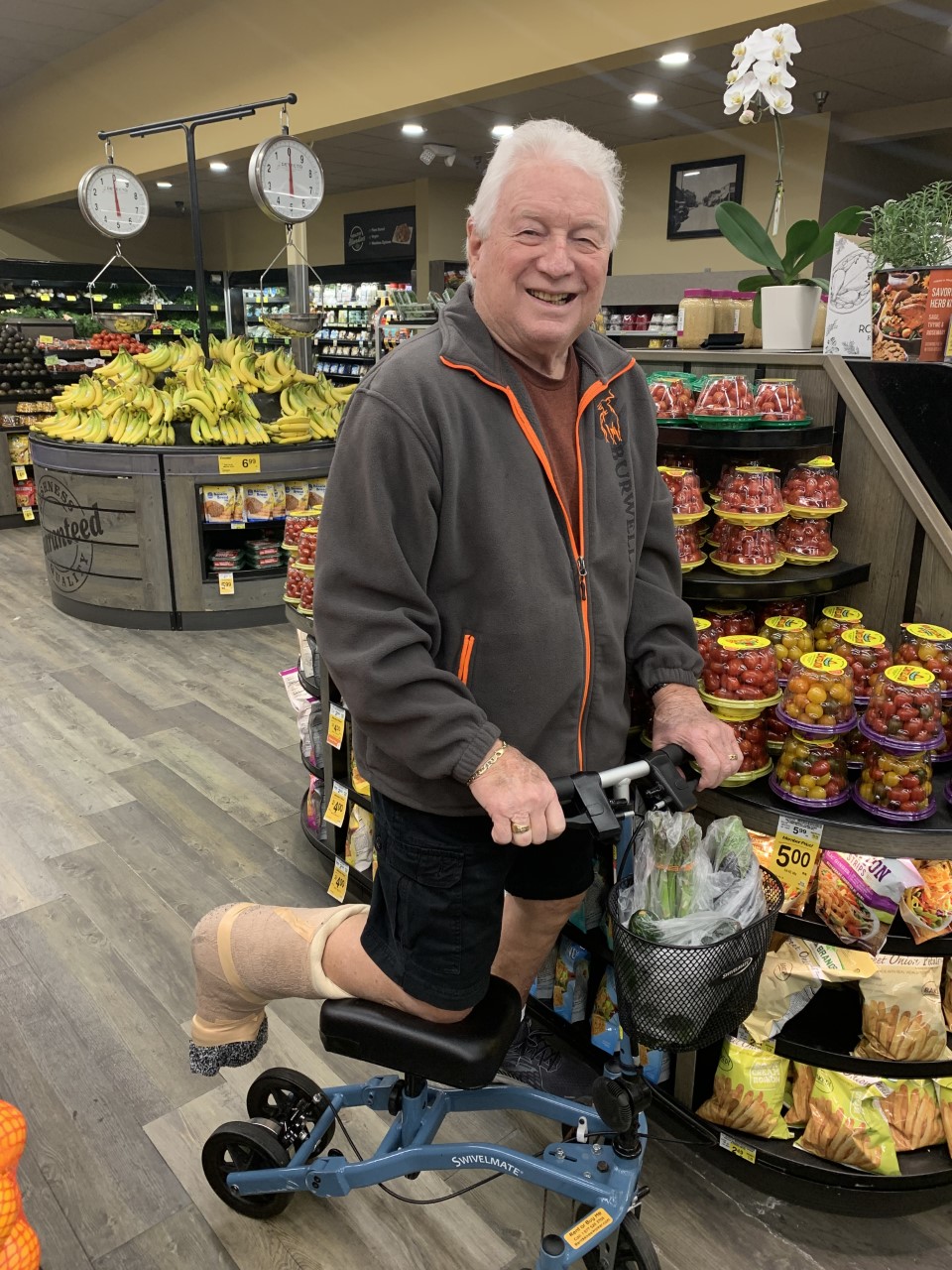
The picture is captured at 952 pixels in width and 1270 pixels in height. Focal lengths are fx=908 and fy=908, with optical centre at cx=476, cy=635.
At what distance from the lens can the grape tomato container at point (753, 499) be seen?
2006 mm

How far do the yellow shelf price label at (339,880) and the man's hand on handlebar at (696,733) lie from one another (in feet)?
4.52

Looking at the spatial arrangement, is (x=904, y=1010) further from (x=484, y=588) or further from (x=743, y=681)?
(x=484, y=588)

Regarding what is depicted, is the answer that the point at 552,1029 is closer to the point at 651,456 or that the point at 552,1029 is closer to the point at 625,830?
the point at 625,830

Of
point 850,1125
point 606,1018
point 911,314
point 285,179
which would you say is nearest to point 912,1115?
point 850,1125

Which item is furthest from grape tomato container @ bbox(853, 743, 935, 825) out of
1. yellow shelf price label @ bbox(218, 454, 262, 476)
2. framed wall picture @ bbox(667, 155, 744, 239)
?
framed wall picture @ bbox(667, 155, 744, 239)

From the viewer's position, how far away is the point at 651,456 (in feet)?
5.41

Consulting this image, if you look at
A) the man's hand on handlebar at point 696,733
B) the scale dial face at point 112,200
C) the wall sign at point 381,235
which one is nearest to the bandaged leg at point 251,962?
the man's hand on handlebar at point 696,733

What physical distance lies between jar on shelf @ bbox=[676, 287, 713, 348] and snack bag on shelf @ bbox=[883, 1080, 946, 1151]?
6.58 ft

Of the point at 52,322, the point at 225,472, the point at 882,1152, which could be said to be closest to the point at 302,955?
the point at 882,1152

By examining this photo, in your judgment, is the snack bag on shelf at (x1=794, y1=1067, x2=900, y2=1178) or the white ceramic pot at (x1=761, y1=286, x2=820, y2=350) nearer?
the snack bag on shelf at (x1=794, y1=1067, x2=900, y2=1178)

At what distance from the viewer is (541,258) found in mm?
1342

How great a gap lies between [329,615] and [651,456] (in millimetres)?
680

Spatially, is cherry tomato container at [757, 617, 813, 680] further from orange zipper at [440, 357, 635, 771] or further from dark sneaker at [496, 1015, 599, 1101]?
dark sneaker at [496, 1015, 599, 1101]

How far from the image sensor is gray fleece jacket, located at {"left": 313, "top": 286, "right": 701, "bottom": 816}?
4.28 feet
